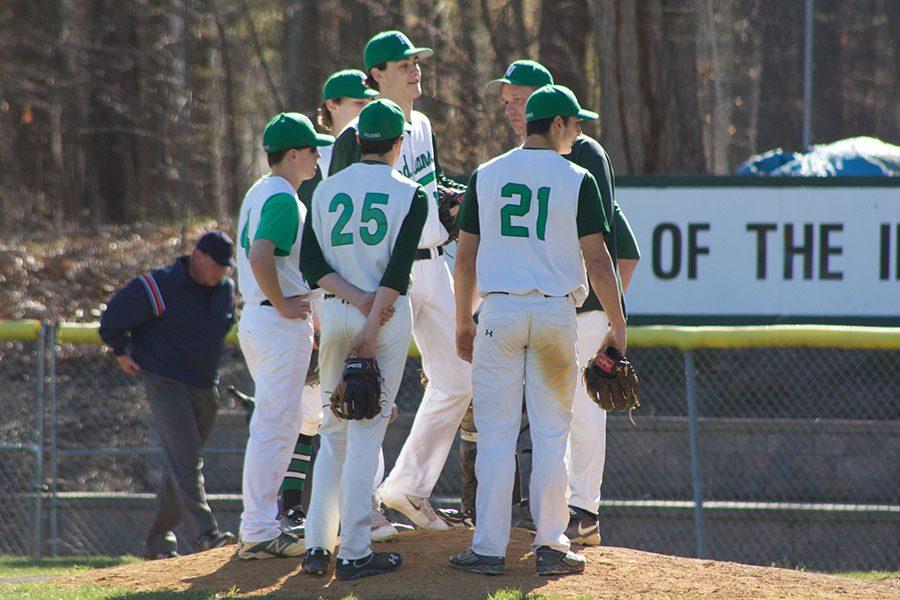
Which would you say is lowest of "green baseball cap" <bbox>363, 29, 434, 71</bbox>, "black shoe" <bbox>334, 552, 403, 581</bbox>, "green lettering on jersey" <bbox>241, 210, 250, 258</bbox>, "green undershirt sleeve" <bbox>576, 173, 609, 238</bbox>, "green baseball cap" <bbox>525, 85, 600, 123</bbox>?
"black shoe" <bbox>334, 552, 403, 581</bbox>

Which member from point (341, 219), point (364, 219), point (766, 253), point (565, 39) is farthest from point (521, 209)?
Answer: point (565, 39)

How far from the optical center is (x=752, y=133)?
68.6 ft

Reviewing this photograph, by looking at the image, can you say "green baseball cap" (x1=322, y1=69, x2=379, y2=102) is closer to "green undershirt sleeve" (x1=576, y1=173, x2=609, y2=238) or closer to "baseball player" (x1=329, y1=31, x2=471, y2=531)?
"baseball player" (x1=329, y1=31, x2=471, y2=531)

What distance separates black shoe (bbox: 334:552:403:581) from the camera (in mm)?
5590

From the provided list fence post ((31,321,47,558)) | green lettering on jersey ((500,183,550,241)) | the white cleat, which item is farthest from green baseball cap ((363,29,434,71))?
fence post ((31,321,47,558))

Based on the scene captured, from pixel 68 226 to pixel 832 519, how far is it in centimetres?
1163

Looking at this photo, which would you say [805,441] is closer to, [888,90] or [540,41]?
[540,41]

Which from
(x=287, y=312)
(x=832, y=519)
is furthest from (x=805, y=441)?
(x=287, y=312)

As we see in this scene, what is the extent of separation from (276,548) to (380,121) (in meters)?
2.07

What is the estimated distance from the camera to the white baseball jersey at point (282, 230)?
5906mm

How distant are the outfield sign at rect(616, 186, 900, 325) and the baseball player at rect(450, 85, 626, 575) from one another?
4.93 meters

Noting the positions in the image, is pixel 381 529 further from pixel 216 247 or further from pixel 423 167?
pixel 216 247

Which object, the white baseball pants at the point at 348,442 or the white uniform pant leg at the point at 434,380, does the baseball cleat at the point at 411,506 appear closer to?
the white uniform pant leg at the point at 434,380

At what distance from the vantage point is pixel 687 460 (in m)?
10.6
